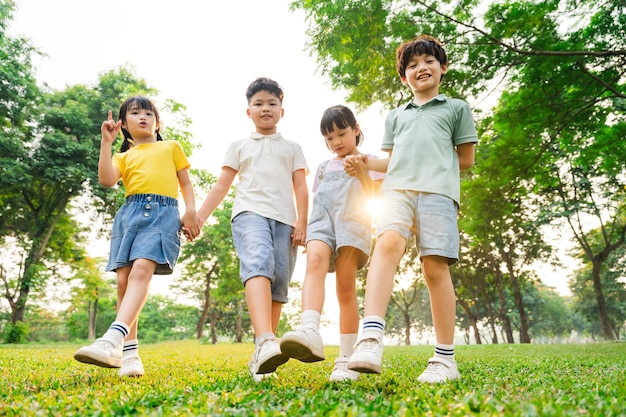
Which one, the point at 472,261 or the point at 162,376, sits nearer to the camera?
the point at 162,376

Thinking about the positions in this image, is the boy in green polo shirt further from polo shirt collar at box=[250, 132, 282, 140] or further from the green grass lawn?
polo shirt collar at box=[250, 132, 282, 140]

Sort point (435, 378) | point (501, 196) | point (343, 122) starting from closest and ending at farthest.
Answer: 1. point (435, 378)
2. point (343, 122)
3. point (501, 196)

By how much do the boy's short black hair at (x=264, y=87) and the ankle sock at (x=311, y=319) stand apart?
185cm

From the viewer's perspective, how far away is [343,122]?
369 centimetres

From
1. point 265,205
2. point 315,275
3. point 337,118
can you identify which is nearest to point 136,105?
point 265,205

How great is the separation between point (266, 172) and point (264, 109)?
55 centimetres

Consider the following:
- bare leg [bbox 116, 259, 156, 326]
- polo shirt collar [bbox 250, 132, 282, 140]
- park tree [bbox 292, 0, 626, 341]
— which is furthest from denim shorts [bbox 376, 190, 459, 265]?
park tree [bbox 292, 0, 626, 341]

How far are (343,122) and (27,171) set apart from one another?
2170cm

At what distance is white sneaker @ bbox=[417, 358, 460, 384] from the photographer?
9.37ft

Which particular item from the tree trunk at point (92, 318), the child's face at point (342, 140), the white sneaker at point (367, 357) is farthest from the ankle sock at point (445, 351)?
the tree trunk at point (92, 318)

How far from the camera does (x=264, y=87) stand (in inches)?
153

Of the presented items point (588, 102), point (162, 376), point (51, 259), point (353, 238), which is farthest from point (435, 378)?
point (51, 259)

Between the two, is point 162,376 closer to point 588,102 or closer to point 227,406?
point 227,406

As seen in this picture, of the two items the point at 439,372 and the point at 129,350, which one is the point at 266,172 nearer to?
the point at 129,350
